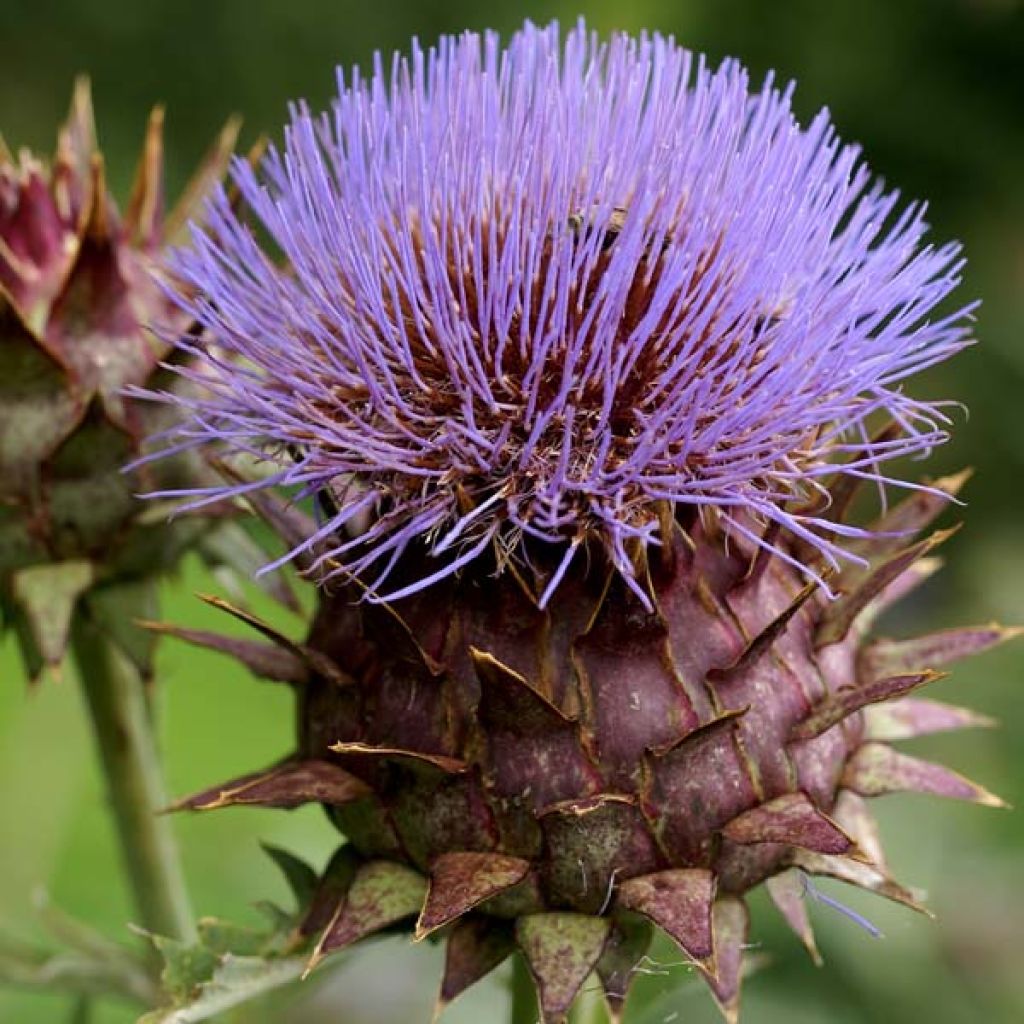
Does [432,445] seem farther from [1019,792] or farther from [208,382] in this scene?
[1019,792]

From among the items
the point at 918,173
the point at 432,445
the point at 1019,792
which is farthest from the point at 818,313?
the point at 918,173

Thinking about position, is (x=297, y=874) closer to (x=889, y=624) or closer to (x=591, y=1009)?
(x=591, y=1009)

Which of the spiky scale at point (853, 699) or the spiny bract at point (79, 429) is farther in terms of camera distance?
the spiny bract at point (79, 429)

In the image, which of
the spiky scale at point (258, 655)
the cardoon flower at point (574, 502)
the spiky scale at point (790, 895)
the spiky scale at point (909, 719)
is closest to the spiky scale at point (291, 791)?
the cardoon flower at point (574, 502)

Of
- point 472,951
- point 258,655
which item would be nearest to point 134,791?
point 258,655

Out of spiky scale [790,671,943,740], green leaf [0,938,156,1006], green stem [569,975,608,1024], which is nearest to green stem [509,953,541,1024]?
green stem [569,975,608,1024]

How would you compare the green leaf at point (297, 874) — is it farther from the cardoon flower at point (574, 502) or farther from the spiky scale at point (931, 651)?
the spiky scale at point (931, 651)
